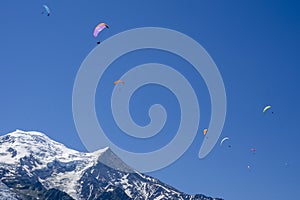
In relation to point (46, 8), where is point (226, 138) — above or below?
above

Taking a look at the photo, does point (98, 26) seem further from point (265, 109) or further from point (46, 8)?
point (265, 109)

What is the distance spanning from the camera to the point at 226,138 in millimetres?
116188

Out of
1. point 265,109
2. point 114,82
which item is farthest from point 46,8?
point 265,109

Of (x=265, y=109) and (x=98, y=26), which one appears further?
(x=265, y=109)

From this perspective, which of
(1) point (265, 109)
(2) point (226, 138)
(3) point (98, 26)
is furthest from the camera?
(2) point (226, 138)

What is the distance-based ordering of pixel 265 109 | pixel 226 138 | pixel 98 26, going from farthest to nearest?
pixel 226 138 → pixel 265 109 → pixel 98 26

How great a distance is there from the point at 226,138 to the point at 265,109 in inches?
714

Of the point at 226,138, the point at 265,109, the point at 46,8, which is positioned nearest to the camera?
the point at 46,8

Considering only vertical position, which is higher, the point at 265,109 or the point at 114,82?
the point at 265,109

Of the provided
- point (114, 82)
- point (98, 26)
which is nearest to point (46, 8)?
point (98, 26)

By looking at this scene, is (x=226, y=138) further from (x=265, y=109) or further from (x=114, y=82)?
(x=114, y=82)

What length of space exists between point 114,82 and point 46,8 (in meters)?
21.7

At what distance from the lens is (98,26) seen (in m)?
90.2

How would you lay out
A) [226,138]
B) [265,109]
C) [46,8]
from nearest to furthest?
1. [46,8]
2. [265,109]
3. [226,138]
